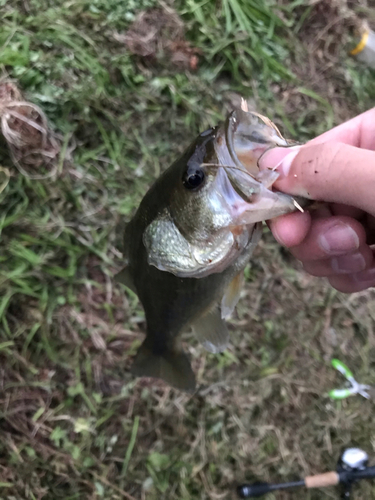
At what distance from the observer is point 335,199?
1.03 meters

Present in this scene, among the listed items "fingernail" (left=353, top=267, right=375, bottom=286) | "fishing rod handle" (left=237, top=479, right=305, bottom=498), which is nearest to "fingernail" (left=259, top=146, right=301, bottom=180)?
"fingernail" (left=353, top=267, right=375, bottom=286)

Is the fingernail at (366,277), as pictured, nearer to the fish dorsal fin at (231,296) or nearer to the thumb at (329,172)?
the fish dorsal fin at (231,296)

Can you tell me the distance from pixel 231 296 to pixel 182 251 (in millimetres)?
359

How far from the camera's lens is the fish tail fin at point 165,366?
1849 millimetres

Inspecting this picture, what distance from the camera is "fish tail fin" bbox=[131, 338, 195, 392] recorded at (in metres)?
1.85

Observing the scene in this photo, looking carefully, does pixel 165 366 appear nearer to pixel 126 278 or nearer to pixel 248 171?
pixel 126 278

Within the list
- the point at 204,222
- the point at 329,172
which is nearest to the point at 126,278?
the point at 204,222

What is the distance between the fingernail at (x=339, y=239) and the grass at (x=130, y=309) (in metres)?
1.19

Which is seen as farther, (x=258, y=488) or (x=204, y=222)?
(x=258, y=488)

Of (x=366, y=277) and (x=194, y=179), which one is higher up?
(x=194, y=179)

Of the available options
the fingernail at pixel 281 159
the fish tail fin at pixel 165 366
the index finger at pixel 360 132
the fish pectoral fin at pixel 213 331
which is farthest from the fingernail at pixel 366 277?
the fish tail fin at pixel 165 366

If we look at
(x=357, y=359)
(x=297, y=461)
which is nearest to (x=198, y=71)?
(x=357, y=359)

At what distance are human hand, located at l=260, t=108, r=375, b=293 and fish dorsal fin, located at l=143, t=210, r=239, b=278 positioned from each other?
16 cm

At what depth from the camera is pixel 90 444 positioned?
7.08 feet
